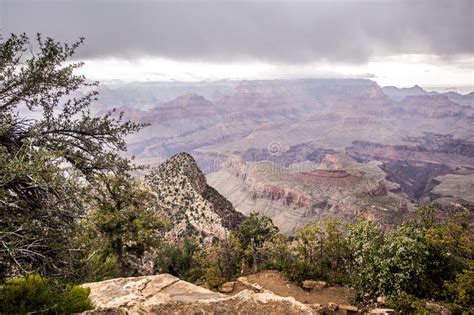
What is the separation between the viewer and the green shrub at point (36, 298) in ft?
31.2

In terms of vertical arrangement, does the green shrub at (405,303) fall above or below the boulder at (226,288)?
above

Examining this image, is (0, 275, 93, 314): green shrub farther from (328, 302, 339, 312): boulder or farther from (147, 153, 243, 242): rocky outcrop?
(147, 153, 243, 242): rocky outcrop

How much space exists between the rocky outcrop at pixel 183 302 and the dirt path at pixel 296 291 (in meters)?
13.5

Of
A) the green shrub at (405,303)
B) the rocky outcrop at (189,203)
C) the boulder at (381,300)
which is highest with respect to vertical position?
the green shrub at (405,303)

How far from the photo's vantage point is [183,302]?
11734 millimetres

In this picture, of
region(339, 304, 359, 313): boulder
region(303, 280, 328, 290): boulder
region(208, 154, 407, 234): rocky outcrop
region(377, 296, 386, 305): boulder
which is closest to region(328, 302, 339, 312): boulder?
region(339, 304, 359, 313): boulder

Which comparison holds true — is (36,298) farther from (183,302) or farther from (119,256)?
(119,256)

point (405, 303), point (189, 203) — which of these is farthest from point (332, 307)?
point (189, 203)

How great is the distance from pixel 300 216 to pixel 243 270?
11703 centimetres

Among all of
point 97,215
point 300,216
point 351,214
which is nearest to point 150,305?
point 97,215

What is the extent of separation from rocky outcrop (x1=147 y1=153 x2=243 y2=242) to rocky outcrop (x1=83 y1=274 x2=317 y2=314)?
4062cm

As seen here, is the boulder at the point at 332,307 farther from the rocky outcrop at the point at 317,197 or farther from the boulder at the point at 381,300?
the rocky outcrop at the point at 317,197

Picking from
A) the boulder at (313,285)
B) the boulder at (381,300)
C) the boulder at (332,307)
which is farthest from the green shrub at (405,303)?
the boulder at (313,285)

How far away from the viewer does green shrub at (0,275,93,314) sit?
9.51 meters
